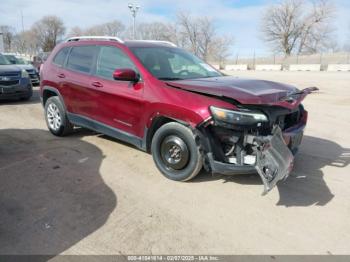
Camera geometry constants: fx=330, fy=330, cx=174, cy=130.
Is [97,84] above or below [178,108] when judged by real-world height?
above

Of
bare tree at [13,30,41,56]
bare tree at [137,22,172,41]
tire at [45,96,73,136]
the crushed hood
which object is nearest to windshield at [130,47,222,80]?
the crushed hood

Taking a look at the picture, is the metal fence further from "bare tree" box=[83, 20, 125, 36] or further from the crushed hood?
the crushed hood

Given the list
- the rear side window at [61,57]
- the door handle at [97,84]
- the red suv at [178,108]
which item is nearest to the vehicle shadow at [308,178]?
the red suv at [178,108]

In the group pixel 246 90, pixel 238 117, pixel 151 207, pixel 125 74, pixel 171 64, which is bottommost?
pixel 151 207

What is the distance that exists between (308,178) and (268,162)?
1.32m

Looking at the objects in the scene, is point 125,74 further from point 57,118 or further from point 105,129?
point 57,118

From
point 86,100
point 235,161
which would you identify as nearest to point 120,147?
point 86,100

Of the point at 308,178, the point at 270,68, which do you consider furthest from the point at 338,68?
the point at 308,178

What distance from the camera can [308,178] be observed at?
14.8ft

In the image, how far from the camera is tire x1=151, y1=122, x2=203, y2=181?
4.06 metres

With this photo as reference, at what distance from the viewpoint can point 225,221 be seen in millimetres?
3449

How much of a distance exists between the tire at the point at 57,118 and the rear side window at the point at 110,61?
4.50 feet

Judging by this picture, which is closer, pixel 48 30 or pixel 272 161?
pixel 272 161

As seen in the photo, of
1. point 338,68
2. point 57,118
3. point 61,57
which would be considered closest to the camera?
point 61,57
